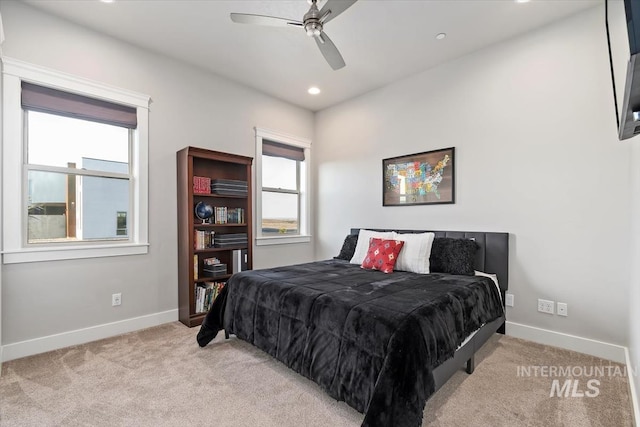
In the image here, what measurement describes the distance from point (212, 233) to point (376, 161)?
2337 mm

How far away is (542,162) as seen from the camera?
9.10ft

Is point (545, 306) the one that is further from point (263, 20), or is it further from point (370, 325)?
point (263, 20)

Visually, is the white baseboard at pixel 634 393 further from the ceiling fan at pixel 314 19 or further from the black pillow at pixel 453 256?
the ceiling fan at pixel 314 19

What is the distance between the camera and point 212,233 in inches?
138

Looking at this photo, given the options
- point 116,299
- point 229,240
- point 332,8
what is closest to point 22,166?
point 116,299

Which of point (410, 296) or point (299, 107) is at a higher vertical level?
point (299, 107)

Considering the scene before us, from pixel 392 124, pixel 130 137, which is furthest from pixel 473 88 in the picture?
pixel 130 137

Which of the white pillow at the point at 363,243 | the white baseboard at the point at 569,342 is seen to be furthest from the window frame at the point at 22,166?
the white baseboard at the point at 569,342

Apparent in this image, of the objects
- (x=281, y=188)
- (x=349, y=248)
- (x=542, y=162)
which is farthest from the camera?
(x=281, y=188)

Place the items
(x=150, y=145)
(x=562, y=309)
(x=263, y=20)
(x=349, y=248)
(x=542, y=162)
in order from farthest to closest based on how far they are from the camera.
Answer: (x=349, y=248), (x=150, y=145), (x=542, y=162), (x=562, y=309), (x=263, y=20)

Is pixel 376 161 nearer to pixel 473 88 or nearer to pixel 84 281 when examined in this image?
pixel 473 88

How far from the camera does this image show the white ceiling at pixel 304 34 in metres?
2.52

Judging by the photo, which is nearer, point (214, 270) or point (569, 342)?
point (569, 342)

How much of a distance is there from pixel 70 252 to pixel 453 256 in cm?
356
